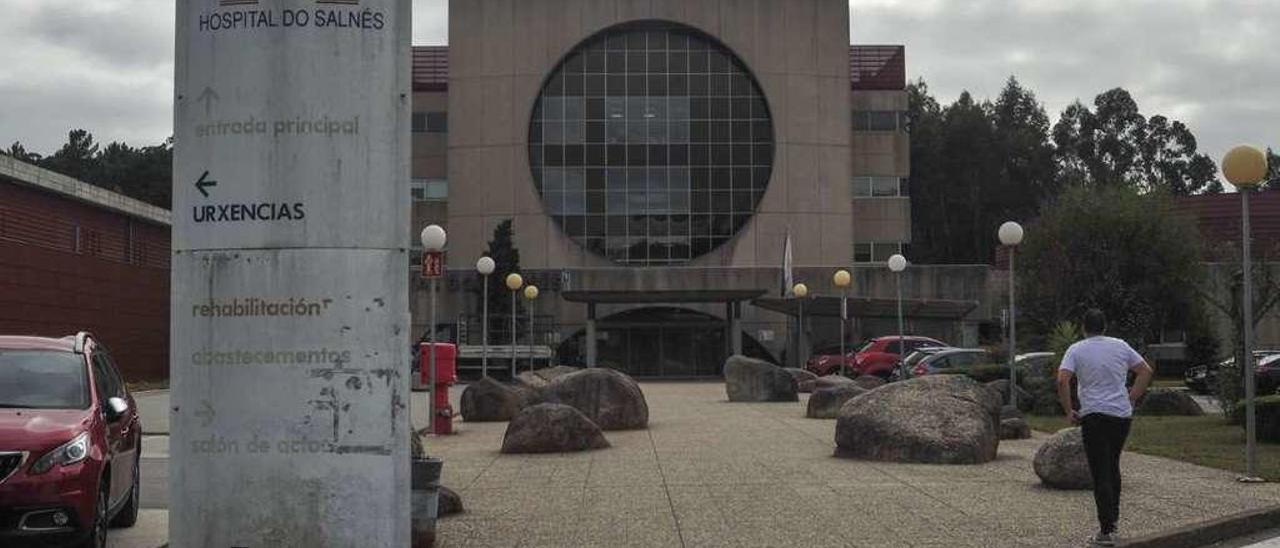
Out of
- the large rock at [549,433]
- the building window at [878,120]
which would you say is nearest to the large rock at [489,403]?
the large rock at [549,433]

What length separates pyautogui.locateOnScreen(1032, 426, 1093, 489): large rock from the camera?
1138 cm

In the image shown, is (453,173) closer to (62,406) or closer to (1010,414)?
(1010,414)

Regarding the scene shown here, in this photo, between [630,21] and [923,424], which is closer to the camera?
[923,424]

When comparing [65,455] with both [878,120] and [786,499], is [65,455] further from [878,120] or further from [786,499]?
[878,120]


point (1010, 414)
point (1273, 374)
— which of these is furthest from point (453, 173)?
point (1010, 414)

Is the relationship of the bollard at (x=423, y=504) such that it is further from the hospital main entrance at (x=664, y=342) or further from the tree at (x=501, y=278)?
the hospital main entrance at (x=664, y=342)

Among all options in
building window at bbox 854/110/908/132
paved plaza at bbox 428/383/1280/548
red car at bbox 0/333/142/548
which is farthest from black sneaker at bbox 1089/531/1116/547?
building window at bbox 854/110/908/132

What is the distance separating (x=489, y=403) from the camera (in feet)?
72.5

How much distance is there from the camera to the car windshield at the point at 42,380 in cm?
875

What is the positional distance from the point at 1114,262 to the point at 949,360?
17892 millimetres

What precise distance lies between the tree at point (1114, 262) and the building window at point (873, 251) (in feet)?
56.1

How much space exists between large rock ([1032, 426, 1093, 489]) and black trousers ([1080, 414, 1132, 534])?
7.62 feet

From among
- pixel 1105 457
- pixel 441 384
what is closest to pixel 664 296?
pixel 441 384

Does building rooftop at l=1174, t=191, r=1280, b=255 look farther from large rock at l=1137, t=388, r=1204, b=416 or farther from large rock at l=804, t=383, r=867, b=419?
large rock at l=804, t=383, r=867, b=419
